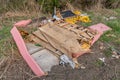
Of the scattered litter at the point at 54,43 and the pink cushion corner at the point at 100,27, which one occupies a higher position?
the scattered litter at the point at 54,43

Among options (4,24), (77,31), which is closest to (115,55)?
(77,31)

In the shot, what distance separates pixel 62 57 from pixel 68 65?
19cm

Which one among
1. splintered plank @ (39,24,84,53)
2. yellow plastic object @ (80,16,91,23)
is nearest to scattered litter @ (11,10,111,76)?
splintered plank @ (39,24,84,53)

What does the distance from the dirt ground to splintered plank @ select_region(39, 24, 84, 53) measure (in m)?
0.25

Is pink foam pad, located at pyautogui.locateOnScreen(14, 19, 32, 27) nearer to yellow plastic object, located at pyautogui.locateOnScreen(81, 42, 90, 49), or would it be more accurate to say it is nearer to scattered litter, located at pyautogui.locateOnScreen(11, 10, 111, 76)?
scattered litter, located at pyautogui.locateOnScreen(11, 10, 111, 76)

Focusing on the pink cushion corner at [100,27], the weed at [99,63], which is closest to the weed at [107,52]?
the weed at [99,63]

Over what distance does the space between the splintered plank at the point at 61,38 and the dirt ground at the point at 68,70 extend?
9.7 inches

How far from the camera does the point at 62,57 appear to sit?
12.3 ft

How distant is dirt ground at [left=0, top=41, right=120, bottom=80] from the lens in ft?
11.3

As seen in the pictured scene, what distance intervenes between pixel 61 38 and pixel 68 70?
775 millimetres

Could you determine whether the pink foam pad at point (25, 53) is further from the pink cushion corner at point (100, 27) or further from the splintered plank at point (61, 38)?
the pink cushion corner at point (100, 27)

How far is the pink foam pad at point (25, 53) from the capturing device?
3461 mm

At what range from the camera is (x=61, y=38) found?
4.10 meters

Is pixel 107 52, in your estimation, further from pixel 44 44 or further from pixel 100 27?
pixel 44 44
